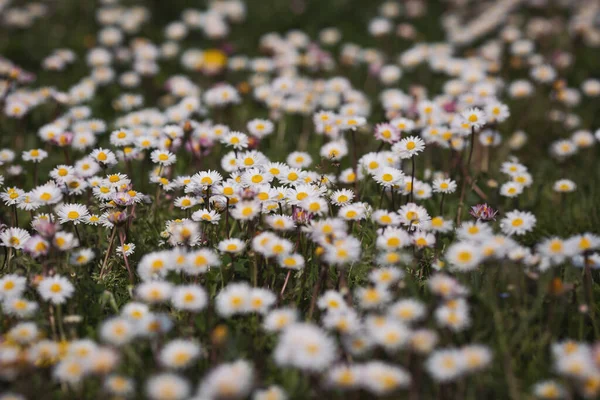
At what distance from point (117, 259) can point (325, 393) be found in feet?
3.89

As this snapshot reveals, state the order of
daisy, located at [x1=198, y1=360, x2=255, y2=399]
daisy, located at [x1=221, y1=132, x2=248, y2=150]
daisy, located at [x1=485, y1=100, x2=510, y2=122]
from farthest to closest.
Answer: daisy, located at [x1=485, y1=100, x2=510, y2=122] < daisy, located at [x1=221, y1=132, x2=248, y2=150] < daisy, located at [x1=198, y1=360, x2=255, y2=399]

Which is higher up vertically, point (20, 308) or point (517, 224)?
point (517, 224)

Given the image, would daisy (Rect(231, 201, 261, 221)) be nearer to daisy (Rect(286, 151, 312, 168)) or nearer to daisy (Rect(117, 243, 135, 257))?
daisy (Rect(117, 243, 135, 257))

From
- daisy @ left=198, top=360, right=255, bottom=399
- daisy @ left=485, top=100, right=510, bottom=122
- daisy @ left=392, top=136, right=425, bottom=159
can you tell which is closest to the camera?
daisy @ left=198, top=360, right=255, bottom=399

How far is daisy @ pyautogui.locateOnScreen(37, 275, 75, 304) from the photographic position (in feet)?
7.04

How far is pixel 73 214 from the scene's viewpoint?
2.65 m

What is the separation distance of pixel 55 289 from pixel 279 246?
79cm

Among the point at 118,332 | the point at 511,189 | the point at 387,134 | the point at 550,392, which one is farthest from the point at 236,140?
the point at 550,392

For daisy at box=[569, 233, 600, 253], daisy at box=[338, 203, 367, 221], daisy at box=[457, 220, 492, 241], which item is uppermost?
daisy at box=[338, 203, 367, 221]

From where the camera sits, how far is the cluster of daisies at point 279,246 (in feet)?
6.01

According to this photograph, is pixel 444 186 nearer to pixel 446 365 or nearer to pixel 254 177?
pixel 254 177

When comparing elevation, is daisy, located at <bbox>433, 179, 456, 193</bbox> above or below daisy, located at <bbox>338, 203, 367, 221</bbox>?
above

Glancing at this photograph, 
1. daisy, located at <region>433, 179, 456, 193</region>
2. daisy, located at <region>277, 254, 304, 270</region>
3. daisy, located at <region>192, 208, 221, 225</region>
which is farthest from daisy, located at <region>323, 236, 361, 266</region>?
daisy, located at <region>433, 179, 456, 193</region>

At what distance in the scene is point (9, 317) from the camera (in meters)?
2.19
